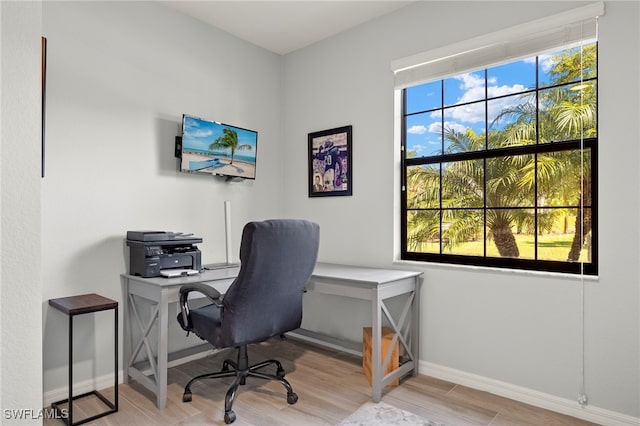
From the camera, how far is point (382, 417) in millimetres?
2266

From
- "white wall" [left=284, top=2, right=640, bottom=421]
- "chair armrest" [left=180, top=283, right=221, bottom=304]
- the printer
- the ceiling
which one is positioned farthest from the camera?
the ceiling

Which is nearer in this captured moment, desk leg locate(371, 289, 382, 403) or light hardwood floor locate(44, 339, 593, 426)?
light hardwood floor locate(44, 339, 593, 426)

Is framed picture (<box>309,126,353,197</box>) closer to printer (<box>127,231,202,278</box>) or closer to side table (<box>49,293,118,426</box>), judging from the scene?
printer (<box>127,231,202,278</box>)

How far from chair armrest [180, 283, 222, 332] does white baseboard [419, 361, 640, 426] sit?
1.64 m

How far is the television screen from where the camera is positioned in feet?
Result: 10.0

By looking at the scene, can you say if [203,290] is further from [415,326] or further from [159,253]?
[415,326]

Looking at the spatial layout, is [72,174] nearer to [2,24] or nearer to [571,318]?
[2,24]

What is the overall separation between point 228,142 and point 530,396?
9.47ft

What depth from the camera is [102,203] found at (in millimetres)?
2680

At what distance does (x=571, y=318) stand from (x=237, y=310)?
196cm

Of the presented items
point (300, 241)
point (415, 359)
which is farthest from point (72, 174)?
point (415, 359)

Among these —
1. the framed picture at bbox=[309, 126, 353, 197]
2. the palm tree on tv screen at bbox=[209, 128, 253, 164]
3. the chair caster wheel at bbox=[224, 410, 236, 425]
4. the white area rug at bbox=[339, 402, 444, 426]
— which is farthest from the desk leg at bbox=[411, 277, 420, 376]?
the palm tree on tv screen at bbox=[209, 128, 253, 164]

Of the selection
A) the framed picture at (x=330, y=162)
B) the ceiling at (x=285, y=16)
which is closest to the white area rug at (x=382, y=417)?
the framed picture at (x=330, y=162)

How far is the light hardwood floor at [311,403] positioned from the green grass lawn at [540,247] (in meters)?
0.93
